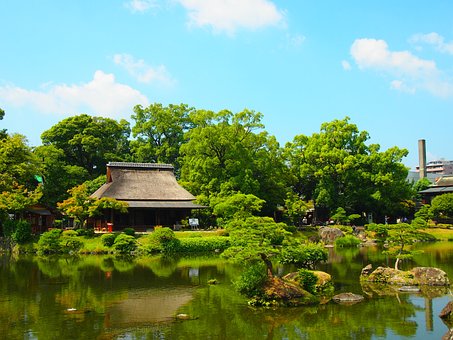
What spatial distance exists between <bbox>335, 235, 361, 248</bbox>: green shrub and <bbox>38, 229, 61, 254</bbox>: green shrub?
2263 centimetres

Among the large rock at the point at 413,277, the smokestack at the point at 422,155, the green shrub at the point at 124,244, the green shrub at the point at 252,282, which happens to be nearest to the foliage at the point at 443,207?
the smokestack at the point at 422,155

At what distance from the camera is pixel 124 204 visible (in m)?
37.8

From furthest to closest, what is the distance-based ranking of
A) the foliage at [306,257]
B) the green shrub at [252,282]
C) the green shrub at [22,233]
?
the green shrub at [22,233], the foliage at [306,257], the green shrub at [252,282]

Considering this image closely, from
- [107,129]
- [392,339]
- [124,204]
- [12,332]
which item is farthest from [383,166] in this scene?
[12,332]

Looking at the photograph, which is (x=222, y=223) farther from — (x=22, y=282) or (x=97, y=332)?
(x=97, y=332)

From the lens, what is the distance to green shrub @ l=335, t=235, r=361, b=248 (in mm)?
39500

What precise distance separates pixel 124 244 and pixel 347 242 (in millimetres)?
18945

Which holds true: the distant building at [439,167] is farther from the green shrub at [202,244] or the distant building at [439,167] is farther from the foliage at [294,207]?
the green shrub at [202,244]

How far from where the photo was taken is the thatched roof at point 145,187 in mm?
41237

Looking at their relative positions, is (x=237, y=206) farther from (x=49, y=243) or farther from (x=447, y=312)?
(x=447, y=312)

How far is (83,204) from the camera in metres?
37.1

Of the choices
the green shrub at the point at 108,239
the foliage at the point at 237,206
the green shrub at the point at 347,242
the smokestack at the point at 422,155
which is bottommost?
the green shrub at the point at 347,242

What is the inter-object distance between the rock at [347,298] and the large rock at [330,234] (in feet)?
79.5

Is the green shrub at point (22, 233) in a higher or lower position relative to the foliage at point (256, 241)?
lower
